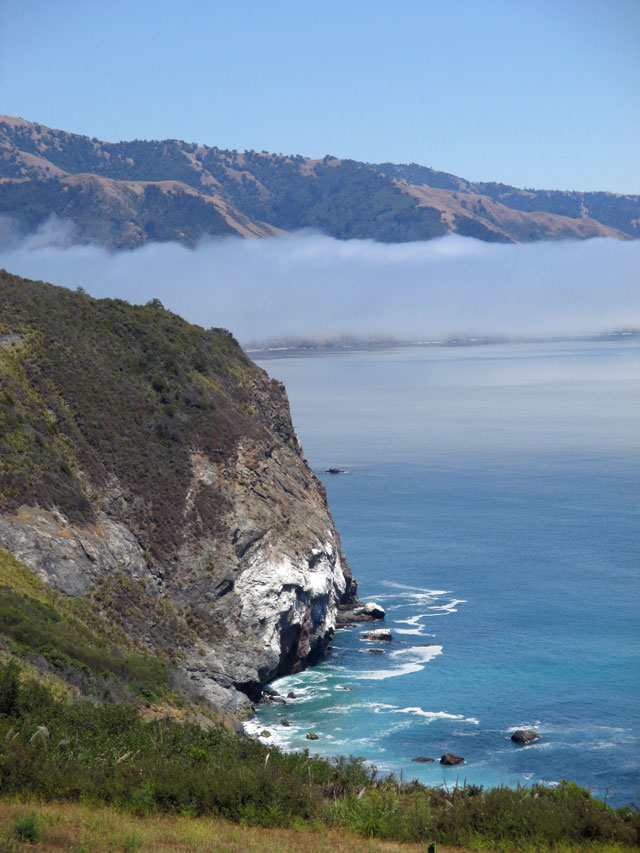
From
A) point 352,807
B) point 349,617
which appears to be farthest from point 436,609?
point 352,807

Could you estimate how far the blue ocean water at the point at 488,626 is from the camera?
54625 millimetres

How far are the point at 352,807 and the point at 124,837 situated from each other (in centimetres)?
836

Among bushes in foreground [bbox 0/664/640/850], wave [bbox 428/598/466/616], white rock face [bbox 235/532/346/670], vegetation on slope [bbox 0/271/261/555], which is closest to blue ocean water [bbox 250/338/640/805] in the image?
wave [bbox 428/598/466/616]

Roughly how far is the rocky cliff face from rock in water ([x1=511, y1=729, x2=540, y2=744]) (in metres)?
16.1

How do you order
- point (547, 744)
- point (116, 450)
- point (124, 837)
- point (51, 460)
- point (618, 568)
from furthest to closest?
point (618, 568)
point (116, 450)
point (51, 460)
point (547, 744)
point (124, 837)

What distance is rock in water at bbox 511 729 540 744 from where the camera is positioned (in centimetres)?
5488

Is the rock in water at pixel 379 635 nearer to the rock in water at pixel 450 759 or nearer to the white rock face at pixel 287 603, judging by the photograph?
the white rock face at pixel 287 603

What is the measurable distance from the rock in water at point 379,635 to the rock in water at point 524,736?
18.4m

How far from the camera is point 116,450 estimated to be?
70.6 meters

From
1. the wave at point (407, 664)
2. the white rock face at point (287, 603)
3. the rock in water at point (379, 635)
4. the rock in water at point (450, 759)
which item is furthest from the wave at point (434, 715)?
the rock in water at point (379, 635)

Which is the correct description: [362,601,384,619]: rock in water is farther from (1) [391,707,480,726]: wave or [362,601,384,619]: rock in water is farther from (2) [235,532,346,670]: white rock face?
(1) [391,707,480,726]: wave

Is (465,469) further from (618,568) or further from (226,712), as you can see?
(226,712)

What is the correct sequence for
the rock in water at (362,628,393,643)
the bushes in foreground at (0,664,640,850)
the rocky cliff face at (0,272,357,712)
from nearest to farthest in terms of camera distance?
the bushes in foreground at (0,664,640,850) → the rocky cliff face at (0,272,357,712) → the rock in water at (362,628,393,643)

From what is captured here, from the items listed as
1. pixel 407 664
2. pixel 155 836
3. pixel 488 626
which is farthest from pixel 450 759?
pixel 155 836
